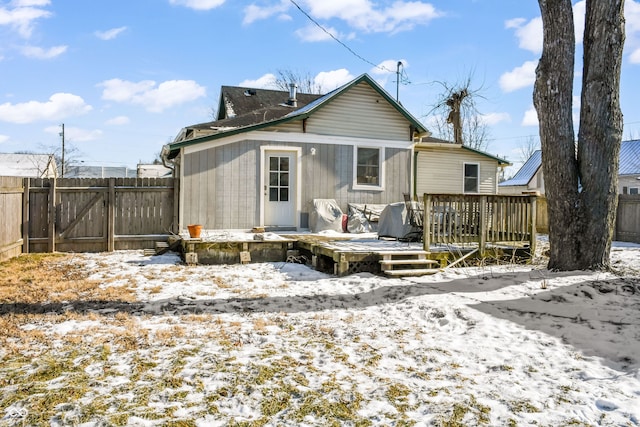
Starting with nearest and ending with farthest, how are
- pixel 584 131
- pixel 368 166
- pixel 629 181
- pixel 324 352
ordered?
pixel 324 352
pixel 584 131
pixel 368 166
pixel 629 181

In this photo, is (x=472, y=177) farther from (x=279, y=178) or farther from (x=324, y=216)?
(x=279, y=178)

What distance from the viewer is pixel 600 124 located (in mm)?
6297

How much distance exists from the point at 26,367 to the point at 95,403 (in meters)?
0.93

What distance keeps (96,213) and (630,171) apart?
2586 centimetres

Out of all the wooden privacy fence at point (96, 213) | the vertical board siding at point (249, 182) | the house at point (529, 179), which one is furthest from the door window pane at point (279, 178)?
the house at point (529, 179)

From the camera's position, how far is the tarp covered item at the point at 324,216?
10.6 meters

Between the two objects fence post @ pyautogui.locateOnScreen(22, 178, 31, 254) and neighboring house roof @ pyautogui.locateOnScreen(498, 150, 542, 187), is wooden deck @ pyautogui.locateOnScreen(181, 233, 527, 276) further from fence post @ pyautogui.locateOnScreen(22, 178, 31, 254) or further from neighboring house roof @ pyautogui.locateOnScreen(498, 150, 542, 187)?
neighboring house roof @ pyautogui.locateOnScreen(498, 150, 542, 187)

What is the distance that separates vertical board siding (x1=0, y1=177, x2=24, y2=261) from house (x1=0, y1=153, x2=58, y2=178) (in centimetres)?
2386

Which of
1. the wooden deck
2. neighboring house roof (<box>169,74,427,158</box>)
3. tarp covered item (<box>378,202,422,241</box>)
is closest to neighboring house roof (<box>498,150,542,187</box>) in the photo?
neighboring house roof (<box>169,74,427,158</box>)

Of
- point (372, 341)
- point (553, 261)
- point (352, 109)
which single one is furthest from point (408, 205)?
point (372, 341)

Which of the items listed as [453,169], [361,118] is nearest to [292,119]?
[361,118]

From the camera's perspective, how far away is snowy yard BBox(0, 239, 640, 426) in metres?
2.53

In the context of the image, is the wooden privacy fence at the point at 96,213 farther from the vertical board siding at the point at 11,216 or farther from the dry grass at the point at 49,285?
the dry grass at the point at 49,285

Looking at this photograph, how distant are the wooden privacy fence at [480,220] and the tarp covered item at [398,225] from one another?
829mm
